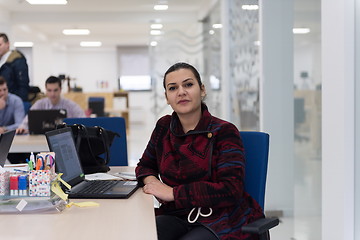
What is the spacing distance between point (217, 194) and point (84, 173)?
1.00 meters

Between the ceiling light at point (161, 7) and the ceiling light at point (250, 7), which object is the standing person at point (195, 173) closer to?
the ceiling light at point (250, 7)

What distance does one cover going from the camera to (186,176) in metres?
2.44

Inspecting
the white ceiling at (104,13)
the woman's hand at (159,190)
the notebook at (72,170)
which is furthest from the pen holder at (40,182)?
the white ceiling at (104,13)

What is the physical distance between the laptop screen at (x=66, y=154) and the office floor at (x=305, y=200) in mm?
2062

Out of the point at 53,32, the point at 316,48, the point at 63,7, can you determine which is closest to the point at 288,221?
the point at 316,48

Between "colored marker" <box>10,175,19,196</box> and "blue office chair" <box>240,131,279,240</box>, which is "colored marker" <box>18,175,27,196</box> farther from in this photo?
"blue office chair" <box>240,131,279,240</box>

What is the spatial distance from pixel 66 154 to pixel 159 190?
1.72ft

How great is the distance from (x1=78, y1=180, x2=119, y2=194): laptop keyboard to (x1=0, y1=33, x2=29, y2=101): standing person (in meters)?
5.19

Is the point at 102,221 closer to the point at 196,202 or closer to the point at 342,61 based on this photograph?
the point at 196,202

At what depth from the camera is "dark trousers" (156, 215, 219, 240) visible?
231 cm

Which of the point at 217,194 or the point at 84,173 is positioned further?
the point at 84,173

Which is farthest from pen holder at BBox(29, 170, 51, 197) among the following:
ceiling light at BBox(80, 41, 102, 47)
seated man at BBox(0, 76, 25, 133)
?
ceiling light at BBox(80, 41, 102, 47)

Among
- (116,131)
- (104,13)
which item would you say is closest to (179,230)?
(116,131)

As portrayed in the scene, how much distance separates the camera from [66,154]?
2.61 metres
